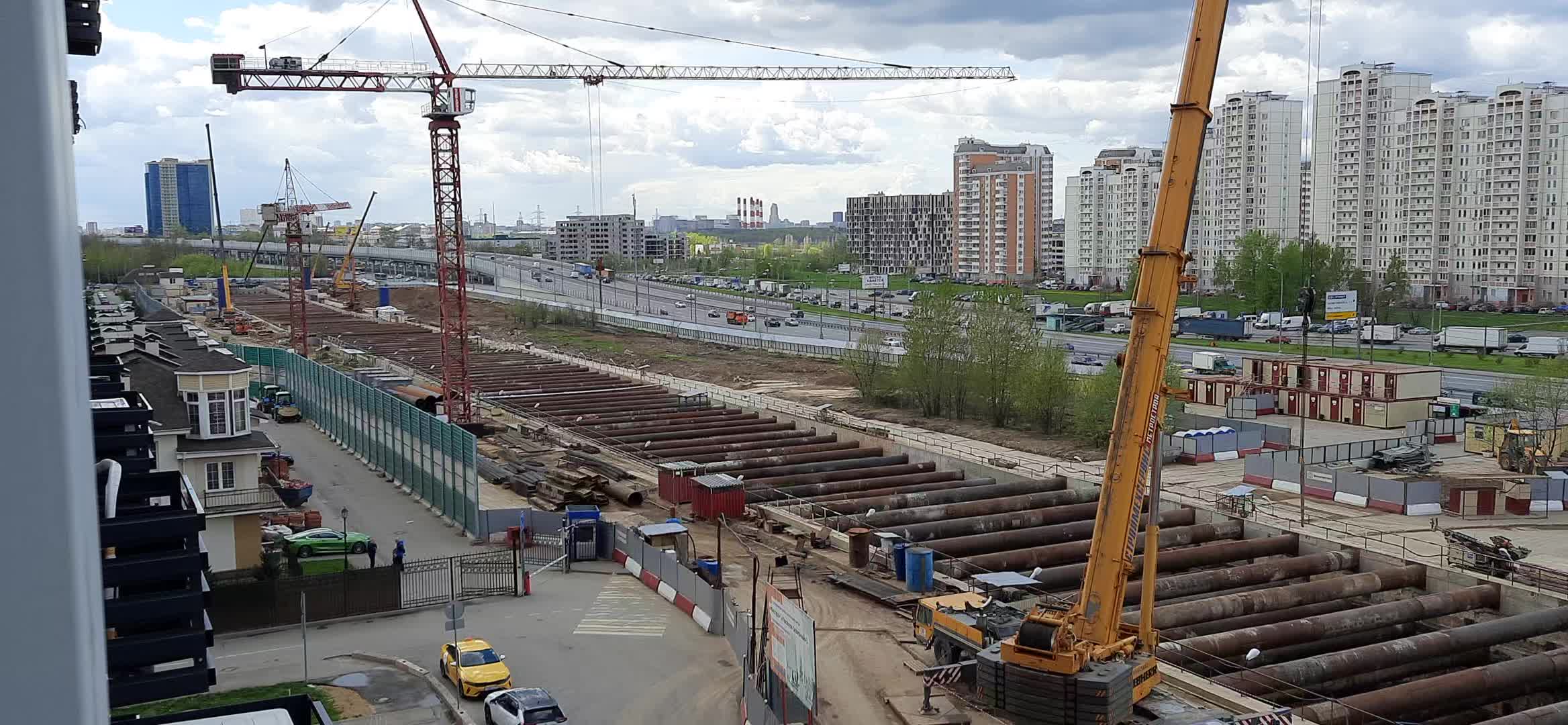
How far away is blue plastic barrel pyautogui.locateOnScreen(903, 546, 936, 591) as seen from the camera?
75.5ft

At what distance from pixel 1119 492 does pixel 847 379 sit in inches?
1775

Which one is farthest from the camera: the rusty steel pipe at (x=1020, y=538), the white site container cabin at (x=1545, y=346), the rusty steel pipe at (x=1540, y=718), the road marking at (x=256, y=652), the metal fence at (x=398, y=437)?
the white site container cabin at (x=1545, y=346)

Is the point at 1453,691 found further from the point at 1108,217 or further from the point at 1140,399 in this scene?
the point at 1108,217

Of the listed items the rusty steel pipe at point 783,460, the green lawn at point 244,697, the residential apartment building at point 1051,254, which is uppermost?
the residential apartment building at point 1051,254

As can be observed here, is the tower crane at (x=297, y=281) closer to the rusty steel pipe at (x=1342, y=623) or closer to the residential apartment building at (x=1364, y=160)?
the rusty steel pipe at (x=1342, y=623)

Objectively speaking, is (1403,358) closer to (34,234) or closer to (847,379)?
(847,379)

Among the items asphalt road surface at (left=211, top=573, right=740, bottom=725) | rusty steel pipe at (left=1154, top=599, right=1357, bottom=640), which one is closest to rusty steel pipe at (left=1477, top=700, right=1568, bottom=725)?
rusty steel pipe at (left=1154, top=599, right=1357, bottom=640)

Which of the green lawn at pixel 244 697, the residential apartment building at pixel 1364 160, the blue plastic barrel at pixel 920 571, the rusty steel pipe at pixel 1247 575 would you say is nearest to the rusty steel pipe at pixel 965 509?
the blue plastic barrel at pixel 920 571

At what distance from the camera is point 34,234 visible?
45.4 inches

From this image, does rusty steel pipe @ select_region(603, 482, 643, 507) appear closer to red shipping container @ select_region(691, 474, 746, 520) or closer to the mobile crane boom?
red shipping container @ select_region(691, 474, 746, 520)

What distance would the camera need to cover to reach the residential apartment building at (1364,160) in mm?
92500

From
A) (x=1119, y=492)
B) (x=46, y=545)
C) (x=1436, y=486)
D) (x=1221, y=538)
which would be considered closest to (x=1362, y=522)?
(x=1436, y=486)

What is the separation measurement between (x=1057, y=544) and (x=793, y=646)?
13.7 meters

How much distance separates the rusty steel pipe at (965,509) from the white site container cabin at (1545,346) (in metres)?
39.4
